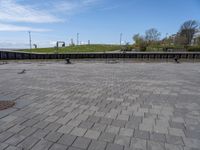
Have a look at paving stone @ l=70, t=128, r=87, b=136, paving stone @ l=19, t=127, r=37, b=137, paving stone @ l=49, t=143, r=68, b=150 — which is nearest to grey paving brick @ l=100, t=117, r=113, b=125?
paving stone @ l=70, t=128, r=87, b=136

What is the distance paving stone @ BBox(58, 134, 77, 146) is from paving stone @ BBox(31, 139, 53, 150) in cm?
19

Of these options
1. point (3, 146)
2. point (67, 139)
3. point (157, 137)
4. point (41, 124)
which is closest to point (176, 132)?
point (157, 137)

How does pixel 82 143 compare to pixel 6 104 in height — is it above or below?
below

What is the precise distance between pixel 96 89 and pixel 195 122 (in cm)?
370

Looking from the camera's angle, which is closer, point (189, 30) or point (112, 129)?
point (112, 129)

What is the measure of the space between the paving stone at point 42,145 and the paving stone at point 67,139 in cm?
19

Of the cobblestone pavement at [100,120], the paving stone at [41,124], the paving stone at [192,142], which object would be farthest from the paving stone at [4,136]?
the paving stone at [192,142]

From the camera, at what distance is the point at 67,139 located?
3.22 meters

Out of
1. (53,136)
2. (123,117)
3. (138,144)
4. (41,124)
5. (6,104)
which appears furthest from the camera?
(6,104)

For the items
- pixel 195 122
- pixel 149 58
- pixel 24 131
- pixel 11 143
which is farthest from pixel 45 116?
pixel 149 58

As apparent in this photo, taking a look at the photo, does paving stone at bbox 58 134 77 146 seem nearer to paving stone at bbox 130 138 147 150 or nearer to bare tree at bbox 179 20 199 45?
paving stone at bbox 130 138 147 150

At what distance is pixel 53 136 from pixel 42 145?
0.32m

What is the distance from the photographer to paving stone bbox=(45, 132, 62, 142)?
321 centimetres

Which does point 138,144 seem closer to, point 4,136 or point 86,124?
point 86,124
